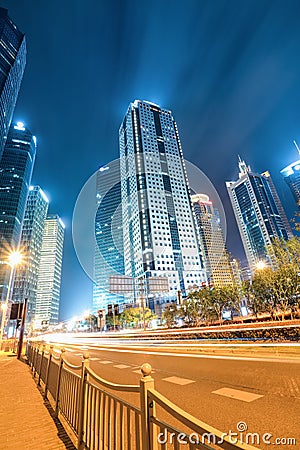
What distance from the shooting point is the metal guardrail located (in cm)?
134

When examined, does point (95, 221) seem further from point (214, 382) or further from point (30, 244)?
point (214, 382)

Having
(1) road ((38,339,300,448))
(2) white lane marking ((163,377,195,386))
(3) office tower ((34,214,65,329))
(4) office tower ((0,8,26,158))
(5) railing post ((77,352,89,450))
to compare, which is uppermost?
(4) office tower ((0,8,26,158))

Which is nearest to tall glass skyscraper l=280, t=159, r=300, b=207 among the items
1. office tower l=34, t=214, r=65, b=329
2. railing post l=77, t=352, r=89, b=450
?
office tower l=34, t=214, r=65, b=329

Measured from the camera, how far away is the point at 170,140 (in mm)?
154000

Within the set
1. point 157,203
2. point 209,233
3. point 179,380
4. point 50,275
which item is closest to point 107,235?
point 50,275

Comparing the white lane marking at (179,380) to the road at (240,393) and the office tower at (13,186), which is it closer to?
the road at (240,393)

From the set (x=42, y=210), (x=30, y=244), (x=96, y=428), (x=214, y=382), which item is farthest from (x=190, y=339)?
(x=42, y=210)

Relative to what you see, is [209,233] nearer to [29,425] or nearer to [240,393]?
[240,393]

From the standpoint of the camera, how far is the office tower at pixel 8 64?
10844 centimetres

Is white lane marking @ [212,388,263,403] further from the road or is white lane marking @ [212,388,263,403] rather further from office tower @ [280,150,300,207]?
office tower @ [280,150,300,207]

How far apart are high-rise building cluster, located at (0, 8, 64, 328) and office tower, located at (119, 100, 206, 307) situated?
5600cm

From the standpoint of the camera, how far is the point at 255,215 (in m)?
169

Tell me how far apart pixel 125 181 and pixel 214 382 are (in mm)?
150613

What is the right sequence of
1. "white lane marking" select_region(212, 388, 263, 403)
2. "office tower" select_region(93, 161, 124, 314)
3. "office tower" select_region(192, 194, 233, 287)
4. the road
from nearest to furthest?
the road → "white lane marking" select_region(212, 388, 263, 403) → "office tower" select_region(192, 194, 233, 287) → "office tower" select_region(93, 161, 124, 314)
